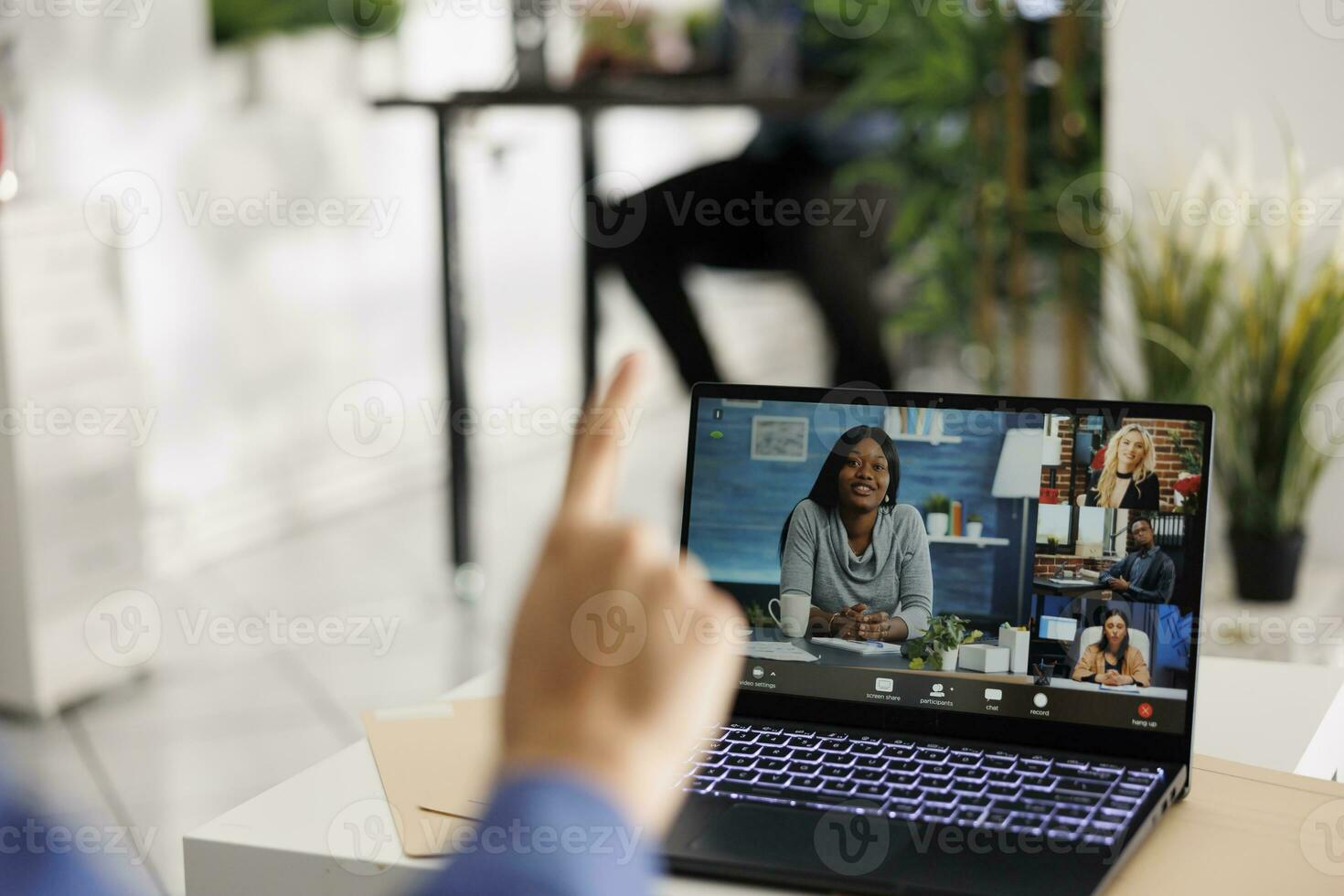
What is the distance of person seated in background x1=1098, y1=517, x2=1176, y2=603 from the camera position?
35.1 inches

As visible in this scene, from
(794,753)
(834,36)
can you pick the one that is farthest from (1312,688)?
(834,36)

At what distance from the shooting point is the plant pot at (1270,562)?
6.89 feet

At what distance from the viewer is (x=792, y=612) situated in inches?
38.0

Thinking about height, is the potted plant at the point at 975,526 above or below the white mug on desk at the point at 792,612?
above

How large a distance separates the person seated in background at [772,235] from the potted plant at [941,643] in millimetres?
2148

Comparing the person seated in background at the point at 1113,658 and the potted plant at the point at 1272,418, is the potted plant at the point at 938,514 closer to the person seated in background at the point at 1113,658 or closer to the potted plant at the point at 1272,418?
the person seated in background at the point at 1113,658

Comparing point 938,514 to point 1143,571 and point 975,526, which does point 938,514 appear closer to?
point 975,526

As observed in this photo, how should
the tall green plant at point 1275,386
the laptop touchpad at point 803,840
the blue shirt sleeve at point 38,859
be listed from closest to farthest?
the blue shirt sleeve at point 38,859 < the laptop touchpad at point 803,840 < the tall green plant at point 1275,386

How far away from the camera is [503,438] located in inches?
167

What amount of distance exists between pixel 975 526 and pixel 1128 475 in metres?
0.10

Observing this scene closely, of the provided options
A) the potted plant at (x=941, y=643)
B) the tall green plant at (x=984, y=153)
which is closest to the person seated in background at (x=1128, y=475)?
the potted plant at (x=941, y=643)

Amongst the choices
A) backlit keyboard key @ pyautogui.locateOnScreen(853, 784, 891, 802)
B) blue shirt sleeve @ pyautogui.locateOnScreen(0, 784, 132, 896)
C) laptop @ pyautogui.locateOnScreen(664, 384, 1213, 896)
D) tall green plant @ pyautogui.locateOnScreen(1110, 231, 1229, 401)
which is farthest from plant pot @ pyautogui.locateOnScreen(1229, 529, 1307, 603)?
blue shirt sleeve @ pyautogui.locateOnScreen(0, 784, 132, 896)

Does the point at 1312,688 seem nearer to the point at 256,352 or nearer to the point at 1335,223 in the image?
the point at 1335,223

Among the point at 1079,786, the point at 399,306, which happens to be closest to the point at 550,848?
the point at 1079,786
